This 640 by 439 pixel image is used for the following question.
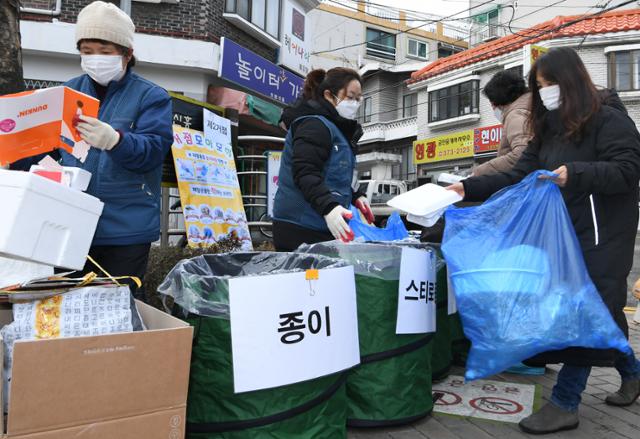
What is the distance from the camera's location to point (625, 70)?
17953 mm

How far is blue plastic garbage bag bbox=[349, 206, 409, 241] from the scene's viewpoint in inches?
107

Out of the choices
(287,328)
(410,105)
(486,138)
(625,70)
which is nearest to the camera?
(287,328)

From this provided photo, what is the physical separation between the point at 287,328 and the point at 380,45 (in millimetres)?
32241

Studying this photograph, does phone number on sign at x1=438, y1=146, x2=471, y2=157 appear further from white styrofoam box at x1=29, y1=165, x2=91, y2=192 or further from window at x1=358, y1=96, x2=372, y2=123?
white styrofoam box at x1=29, y1=165, x2=91, y2=192

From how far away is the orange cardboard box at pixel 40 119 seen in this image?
1.77 meters

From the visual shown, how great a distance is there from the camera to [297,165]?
248cm

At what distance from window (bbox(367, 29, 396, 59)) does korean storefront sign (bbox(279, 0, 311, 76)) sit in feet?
65.2

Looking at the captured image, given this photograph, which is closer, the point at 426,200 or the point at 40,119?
the point at 40,119

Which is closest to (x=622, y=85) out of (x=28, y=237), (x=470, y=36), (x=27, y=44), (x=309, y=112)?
(x=470, y=36)

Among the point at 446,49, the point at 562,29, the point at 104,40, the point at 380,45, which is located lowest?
the point at 104,40

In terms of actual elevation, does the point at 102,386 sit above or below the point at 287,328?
below

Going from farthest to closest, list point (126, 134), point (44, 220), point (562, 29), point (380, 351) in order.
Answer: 1. point (562, 29)
2. point (380, 351)
3. point (126, 134)
4. point (44, 220)

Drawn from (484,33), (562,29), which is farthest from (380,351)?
(484,33)

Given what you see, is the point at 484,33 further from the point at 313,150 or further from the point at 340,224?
the point at 340,224
